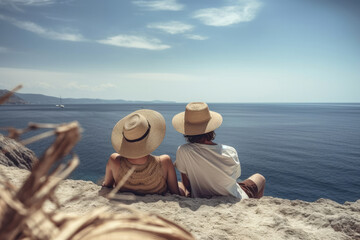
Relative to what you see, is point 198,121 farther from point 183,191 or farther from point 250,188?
point 250,188

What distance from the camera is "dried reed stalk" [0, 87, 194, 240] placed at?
0.54 metres

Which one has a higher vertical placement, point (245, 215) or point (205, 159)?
point (205, 159)

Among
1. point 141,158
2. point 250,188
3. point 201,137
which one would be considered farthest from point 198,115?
point 250,188

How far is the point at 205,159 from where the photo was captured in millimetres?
3615

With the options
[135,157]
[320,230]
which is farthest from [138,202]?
[320,230]

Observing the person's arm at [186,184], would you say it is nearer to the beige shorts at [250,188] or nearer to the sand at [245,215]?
the sand at [245,215]

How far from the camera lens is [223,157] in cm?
361

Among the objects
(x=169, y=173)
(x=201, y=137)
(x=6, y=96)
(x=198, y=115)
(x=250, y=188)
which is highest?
(x=6, y=96)

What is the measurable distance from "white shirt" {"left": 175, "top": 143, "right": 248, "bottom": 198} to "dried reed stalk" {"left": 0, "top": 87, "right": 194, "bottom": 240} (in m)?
2.90

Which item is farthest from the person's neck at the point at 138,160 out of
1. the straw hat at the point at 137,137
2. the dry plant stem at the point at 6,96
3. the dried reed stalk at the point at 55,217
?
the dry plant stem at the point at 6,96

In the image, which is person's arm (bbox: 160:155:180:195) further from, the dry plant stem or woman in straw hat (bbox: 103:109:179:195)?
the dry plant stem

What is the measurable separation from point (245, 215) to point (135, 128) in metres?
1.92

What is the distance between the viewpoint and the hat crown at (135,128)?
10.5ft

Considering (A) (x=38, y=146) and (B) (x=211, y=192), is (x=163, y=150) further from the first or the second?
(B) (x=211, y=192)
